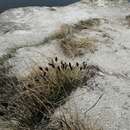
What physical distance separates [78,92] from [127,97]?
56 centimetres

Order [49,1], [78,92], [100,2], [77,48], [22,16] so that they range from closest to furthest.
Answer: [78,92], [77,48], [22,16], [100,2], [49,1]

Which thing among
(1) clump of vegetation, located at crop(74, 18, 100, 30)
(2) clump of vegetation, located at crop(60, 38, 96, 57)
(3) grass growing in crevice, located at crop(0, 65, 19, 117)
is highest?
(3) grass growing in crevice, located at crop(0, 65, 19, 117)

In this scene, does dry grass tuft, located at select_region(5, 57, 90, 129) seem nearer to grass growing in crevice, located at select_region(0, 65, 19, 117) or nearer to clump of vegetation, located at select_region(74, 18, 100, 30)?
grass growing in crevice, located at select_region(0, 65, 19, 117)

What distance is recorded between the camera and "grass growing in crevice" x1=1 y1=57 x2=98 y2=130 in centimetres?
524

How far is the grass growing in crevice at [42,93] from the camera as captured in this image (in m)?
5.24

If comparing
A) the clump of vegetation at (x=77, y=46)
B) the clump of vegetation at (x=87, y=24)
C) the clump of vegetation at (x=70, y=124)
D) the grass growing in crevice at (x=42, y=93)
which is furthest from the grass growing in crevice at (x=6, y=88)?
the clump of vegetation at (x=87, y=24)

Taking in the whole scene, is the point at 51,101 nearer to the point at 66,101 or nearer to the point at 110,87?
the point at 66,101

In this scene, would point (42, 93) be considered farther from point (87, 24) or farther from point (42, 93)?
point (87, 24)

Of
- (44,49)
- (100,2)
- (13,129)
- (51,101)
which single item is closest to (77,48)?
(44,49)

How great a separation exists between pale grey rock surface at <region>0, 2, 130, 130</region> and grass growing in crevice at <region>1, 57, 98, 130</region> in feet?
0.48

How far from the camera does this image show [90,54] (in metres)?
6.69

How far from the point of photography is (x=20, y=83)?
5754 millimetres

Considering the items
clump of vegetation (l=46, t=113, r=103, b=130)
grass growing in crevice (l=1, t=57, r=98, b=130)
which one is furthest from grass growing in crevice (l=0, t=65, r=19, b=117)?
clump of vegetation (l=46, t=113, r=103, b=130)

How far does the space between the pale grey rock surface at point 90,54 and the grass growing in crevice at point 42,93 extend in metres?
0.15
